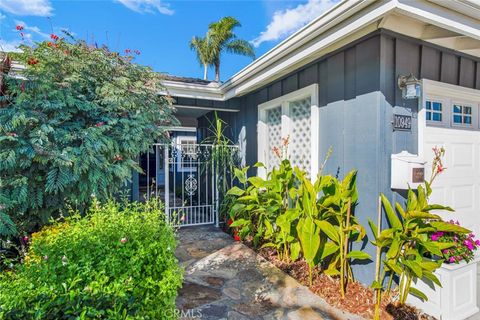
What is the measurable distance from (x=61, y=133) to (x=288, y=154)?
11.3 feet

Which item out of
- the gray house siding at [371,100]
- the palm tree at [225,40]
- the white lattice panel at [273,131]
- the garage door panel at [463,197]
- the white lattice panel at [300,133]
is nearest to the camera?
the gray house siding at [371,100]

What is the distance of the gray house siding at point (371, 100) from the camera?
9.27ft

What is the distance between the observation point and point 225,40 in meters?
16.2

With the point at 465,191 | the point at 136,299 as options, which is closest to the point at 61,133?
the point at 136,299

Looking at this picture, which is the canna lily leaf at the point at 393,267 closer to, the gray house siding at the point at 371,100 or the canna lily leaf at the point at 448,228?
the gray house siding at the point at 371,100

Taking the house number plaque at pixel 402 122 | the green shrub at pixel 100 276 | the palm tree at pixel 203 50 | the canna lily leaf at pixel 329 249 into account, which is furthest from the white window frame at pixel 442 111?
the palm tree at pixel 203 50

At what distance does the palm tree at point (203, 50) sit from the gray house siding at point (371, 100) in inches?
565

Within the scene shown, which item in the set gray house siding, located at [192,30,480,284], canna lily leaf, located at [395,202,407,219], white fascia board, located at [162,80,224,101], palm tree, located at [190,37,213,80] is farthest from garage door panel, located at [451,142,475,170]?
palm tree, located at [190,37,213,80]

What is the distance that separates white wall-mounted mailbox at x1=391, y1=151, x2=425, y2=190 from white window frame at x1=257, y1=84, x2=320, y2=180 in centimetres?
116

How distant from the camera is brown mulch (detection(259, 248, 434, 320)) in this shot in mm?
2529

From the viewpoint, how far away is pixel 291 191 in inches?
142

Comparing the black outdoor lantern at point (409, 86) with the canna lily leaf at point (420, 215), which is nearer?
the canna lily leaf at point (420, 215)

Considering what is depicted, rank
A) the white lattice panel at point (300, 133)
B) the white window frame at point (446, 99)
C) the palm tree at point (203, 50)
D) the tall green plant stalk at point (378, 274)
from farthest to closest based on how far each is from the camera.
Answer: the palm tree at point (203, 50) → the white lattice panel at point (300, 133) → the white window frame at point (446, 99) → the tall green plant stalk at point (378, 274)

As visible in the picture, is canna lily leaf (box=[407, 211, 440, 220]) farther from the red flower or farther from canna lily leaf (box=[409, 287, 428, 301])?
the red flower
